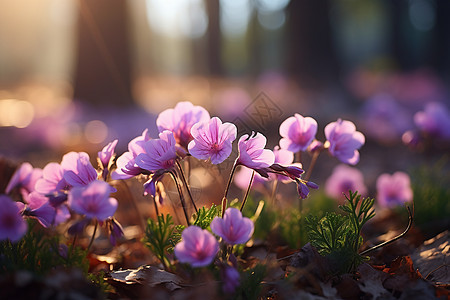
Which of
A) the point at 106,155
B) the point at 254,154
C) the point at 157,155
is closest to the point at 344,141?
the point at 254,154

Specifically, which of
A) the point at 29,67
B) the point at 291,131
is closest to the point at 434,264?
the point at 291,131

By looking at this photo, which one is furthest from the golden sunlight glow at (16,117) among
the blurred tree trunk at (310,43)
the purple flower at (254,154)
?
the blurred tree trunk at (310,43)

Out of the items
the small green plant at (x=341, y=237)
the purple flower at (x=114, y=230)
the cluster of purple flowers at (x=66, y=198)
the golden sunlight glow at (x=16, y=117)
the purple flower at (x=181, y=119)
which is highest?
the purple flower at (x=181, y=119)

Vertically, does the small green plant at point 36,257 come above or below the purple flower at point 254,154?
below

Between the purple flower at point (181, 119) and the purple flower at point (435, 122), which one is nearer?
the purple flower at point (181, 119)

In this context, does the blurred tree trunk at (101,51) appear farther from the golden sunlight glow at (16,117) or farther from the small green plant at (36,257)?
the small green plant at (36,257)

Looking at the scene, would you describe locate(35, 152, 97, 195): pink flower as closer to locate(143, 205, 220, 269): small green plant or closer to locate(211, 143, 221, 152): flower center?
locate(143, 205, 220, 269): small green plant
